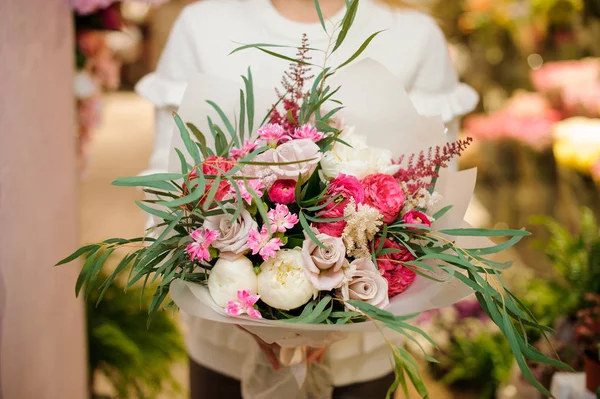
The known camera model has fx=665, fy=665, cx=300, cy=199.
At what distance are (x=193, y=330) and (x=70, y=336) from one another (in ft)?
1.19

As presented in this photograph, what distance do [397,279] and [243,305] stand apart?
229 mm

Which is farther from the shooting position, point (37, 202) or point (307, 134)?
point (37, 202)

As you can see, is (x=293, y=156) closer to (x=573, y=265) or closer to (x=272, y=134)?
(x=272, y=134)

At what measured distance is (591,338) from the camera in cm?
135

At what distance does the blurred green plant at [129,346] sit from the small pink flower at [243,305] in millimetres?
1207

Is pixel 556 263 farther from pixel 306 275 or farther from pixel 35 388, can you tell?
pixel 35 388

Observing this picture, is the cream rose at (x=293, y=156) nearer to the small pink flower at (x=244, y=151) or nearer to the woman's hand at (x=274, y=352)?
the small pink flower at (x=244, y=151)

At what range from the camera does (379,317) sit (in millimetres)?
847

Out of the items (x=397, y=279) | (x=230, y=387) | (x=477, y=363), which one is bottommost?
(x=477, y=363)

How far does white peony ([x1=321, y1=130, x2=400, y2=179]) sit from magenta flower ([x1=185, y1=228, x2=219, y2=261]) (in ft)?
0.62

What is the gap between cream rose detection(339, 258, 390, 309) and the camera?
890mm

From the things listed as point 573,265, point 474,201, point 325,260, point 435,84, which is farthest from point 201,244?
point 474,201

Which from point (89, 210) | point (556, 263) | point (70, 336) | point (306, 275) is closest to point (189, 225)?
point (306, 275)

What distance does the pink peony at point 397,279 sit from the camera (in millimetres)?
949
